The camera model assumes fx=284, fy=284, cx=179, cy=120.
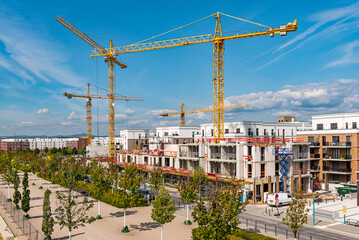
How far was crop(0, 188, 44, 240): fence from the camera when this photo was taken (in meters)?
30.9

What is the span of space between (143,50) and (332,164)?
71658mm

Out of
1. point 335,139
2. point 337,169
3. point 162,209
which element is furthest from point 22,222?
point 335,139

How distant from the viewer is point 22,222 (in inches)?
1431

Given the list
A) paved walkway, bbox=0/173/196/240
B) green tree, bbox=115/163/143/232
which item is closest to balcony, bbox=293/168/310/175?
paved walkway, bbox=0/173/196/240

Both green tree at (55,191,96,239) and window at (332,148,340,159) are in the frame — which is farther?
window at (332,148,340,159)

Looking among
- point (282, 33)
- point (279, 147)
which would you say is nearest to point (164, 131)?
point (282, 33)

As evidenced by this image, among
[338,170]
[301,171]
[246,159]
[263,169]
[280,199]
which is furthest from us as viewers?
[338,170]

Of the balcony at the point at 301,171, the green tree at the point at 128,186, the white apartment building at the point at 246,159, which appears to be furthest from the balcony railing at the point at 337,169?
the green tree at the point at 128,186

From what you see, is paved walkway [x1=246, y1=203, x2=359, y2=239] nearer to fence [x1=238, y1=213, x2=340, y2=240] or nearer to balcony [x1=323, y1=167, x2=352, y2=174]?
fence [x1=238, y1=213, x2=340, y2=240]

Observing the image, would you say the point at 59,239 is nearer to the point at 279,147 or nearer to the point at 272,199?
the point at 272,199

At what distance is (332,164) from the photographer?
64188mm

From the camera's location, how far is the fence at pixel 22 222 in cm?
3092

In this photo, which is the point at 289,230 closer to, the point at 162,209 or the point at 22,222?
the point at 162,209

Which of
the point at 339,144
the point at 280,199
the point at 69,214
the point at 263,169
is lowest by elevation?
the point at 280,199
